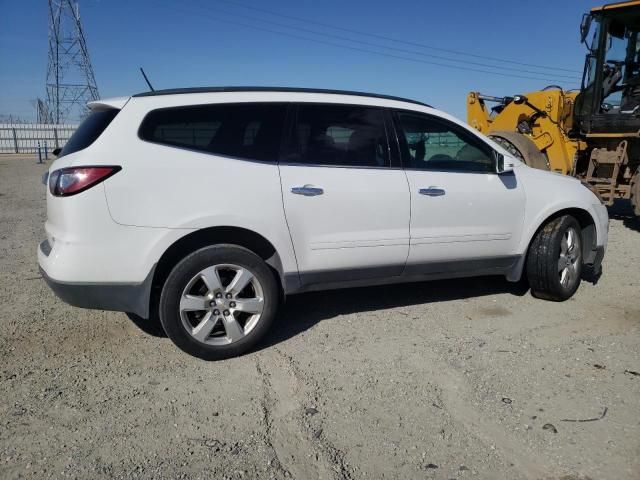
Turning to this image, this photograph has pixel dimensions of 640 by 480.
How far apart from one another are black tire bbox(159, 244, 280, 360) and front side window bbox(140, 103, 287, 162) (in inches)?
27.5

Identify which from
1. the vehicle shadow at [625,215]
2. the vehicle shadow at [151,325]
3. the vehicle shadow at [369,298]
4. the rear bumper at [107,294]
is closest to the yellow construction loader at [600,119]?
the vehicle shadow at [625,215]

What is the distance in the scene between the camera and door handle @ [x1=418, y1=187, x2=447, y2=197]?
4.18m

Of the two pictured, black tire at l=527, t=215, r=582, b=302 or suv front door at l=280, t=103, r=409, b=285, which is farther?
black tire at l=527, t=215, r=582, b=302

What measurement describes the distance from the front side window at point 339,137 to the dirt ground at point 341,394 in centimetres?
137

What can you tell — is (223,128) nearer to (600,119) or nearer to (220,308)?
(220,308)

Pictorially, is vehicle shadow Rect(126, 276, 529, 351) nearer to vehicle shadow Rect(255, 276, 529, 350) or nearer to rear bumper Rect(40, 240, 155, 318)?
vehicle shadow Rect(255, 276, 529, 350)

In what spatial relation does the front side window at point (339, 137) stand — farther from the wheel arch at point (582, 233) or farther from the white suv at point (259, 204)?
the wheel arch at point (582, 233)

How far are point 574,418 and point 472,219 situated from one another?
6.06 feet

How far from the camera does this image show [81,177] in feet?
10.8

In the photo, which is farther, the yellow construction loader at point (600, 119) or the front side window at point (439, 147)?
the yellow construction loader at point (600, 119)

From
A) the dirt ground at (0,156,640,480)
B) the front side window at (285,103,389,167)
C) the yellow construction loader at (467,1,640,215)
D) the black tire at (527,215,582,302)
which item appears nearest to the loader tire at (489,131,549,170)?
the yellow construction loader at (467,1,640,215)

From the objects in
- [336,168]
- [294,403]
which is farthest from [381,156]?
[294,403]

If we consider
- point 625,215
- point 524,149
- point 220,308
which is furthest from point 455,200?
point 625,215

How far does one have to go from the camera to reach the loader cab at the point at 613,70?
28.5ft
